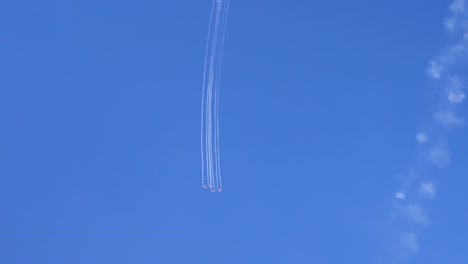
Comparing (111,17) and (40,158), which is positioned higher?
→ (111,17)

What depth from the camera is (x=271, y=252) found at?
1.90 m

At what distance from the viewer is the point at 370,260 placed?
1914mm

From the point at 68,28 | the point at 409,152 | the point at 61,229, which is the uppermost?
the point at 68,28

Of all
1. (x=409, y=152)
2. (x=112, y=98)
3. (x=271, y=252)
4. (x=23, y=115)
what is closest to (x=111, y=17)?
(x=112, y=98)

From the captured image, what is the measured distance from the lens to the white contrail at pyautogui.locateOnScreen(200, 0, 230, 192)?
1.88 metres

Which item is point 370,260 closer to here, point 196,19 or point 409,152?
point 409,152

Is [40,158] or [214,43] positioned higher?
[214,43]

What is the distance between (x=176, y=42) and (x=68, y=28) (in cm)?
34

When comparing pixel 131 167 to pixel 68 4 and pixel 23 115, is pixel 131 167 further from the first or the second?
pixel 68 4

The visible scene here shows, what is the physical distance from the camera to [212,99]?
191 cm

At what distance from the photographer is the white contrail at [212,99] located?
1.88 meters

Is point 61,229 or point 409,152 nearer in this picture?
point 61,229

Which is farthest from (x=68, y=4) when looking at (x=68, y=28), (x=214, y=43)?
(x=214, y=43)

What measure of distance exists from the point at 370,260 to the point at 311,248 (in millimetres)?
193
